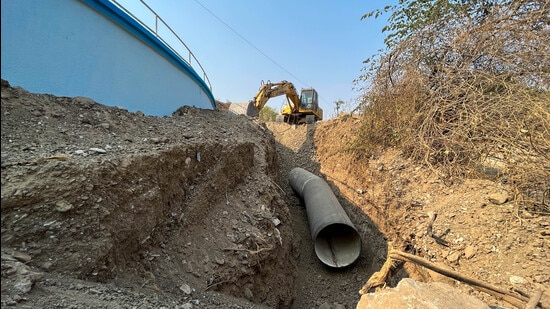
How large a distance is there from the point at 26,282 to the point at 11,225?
48 cm

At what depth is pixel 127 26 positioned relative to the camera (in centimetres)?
532

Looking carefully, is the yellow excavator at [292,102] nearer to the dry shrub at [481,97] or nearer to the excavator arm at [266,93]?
the excavator arm at [266,93]

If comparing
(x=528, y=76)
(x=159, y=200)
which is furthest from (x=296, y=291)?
(x=528, y=76)

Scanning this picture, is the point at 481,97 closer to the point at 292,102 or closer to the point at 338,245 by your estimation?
the point at 338,245

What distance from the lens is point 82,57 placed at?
14.4 ft

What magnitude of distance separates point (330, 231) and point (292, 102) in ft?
28.5

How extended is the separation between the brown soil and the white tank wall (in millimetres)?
365

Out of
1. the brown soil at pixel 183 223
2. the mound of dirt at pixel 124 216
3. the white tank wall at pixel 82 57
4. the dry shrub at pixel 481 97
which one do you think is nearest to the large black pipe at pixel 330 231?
the brown soil at pixel 183 223

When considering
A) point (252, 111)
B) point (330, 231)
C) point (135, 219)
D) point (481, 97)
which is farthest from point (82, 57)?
point (252, 111)

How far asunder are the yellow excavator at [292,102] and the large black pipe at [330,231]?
6211 mm

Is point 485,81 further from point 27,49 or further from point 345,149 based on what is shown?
point 27,49

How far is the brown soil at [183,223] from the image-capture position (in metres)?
2.39

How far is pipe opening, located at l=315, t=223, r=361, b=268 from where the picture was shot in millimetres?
6277

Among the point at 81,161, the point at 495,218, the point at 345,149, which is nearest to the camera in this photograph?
the point at 81,161
